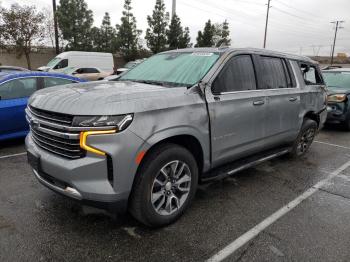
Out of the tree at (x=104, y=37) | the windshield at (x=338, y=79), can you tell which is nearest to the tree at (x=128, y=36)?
the tree at (x=104, y=37)

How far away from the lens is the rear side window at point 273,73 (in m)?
4.17

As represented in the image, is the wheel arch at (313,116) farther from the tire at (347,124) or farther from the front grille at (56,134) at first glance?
the front grille at (56,134)

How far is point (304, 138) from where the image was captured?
5.49 m

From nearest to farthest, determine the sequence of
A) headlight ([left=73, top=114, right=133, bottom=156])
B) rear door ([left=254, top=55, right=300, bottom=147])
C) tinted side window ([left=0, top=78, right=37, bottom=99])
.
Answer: headlight ([left=73, top=114, right=133, bottom=156]) < rear door ([left=254, top=55, right=300, bottom=147]) < tinted side window ([left=0, top=78, right=37, bottom=99])

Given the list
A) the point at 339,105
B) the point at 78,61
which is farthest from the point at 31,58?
the point at 339,105

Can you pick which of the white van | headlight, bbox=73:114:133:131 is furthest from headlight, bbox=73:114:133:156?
the white van

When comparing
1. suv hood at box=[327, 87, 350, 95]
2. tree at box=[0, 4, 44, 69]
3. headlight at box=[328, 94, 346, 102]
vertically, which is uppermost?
tree at box=[0, 4, 44, 69]

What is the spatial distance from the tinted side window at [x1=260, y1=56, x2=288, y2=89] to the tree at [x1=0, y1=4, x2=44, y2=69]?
2441 cm

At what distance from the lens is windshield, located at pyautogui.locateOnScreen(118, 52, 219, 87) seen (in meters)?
3.46

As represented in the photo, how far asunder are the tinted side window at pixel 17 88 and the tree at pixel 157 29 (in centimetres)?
3204

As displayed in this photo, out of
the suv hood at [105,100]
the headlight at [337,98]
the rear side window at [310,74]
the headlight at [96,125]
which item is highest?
the rear side window at [310,74]

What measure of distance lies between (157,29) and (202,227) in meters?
36.3

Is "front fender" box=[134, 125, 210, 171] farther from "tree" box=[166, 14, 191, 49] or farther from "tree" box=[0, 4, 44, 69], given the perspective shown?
A: "tree" box=[166, 14, 191, 49]

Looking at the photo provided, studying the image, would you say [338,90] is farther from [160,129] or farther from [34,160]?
[34,160]
